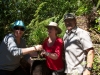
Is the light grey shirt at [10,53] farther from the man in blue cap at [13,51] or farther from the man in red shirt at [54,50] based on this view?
the man in red shirt at [54,50]

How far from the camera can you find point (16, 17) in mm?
13562

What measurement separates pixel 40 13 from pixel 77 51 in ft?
25.8

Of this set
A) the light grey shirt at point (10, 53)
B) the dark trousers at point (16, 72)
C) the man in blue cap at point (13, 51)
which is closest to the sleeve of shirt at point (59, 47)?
the man in blue cap at point (13, 51)

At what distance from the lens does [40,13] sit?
11016 millimetres

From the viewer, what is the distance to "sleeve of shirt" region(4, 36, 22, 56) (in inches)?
133

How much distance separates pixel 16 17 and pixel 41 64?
9941mm

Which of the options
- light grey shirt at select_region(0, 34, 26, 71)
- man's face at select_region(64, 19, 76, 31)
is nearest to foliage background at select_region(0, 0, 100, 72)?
man's face at select_region(64, 19, 76, 31)

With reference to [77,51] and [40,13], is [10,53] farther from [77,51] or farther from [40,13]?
[40,13]

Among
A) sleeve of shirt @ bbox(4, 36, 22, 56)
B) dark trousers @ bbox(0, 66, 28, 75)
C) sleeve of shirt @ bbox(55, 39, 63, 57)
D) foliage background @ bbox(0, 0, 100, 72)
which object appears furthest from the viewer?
foliage background @ bbox(0, 0, 100, 72)

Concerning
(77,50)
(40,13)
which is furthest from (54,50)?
(40,13)

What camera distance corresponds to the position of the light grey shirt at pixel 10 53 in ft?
11.2

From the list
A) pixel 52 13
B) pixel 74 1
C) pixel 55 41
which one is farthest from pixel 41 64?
pixel 52 13

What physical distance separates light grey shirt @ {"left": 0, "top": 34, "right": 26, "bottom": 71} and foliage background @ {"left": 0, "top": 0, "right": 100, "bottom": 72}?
2.24 metres

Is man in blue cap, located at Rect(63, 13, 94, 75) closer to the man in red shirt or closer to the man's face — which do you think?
the man's face
